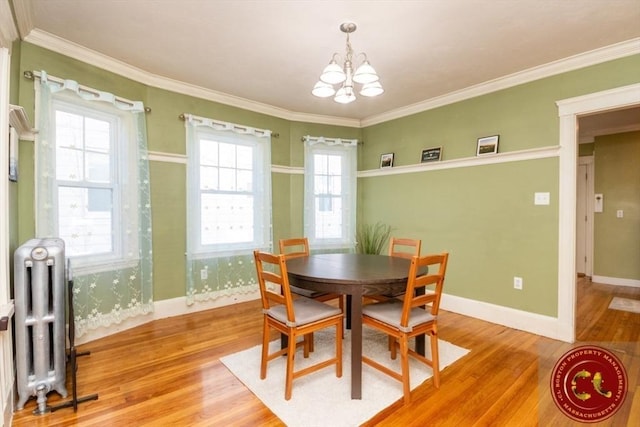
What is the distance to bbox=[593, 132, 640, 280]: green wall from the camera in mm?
4663

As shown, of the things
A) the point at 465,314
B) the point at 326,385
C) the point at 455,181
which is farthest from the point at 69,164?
the point at 465,314

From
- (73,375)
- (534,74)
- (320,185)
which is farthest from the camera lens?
(320,185)

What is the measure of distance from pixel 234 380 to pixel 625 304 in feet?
15.3

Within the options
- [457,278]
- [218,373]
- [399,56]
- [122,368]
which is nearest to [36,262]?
A: [122,368]

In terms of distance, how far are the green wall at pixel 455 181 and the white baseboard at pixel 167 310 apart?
0.11m

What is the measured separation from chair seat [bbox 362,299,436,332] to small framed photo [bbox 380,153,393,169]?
8.24 ft

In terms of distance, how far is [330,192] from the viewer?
177 inches

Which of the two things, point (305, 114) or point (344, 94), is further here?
point (305, 114)

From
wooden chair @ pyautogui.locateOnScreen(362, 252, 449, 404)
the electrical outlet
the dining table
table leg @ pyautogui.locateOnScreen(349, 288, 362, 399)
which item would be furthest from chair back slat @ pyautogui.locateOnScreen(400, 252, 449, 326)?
the electrical outlet

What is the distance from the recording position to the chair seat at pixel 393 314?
1.93 m

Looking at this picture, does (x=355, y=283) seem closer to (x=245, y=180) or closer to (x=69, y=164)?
(x=245, y=180)

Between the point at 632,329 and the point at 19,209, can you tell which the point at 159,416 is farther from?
the point at 632,329

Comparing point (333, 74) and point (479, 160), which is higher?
point (333, 74)

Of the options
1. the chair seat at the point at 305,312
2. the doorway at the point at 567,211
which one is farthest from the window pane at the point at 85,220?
the doorway at the point at 567,211
